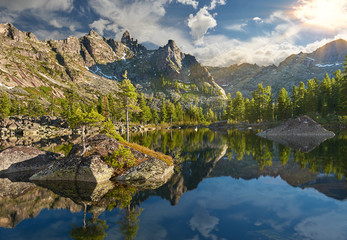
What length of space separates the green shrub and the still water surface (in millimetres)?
3921

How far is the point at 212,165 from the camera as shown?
2462 centimetres

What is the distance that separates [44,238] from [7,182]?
42.6ft

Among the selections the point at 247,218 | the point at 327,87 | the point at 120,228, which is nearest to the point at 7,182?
the point at 120,228

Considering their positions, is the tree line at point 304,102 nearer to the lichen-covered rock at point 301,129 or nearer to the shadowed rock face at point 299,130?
the lichen-covered rock at point 301,129

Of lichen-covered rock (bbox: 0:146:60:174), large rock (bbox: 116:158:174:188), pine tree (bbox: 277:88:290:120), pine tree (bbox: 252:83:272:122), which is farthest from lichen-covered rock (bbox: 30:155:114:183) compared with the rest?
pine tree (bbox: 277:88:290:120)

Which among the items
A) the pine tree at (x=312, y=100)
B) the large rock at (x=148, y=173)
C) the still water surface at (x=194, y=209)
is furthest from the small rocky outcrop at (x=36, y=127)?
the pine tree at (x=312, y=100)

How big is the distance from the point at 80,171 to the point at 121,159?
3.95m

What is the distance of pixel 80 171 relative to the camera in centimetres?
1852

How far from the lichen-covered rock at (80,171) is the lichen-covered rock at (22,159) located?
16.9 ft

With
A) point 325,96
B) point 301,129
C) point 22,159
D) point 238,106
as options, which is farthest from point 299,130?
point 22,159

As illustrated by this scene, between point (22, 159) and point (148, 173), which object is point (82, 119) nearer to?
point (22, 159)

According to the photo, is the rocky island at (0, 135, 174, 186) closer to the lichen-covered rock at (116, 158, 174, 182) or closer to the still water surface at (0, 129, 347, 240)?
the lichen-covered rock at (116, 158, 174, 182)

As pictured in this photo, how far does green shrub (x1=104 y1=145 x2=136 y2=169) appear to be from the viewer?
20.2 m

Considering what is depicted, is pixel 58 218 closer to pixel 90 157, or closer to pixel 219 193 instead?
pixel 90 157
